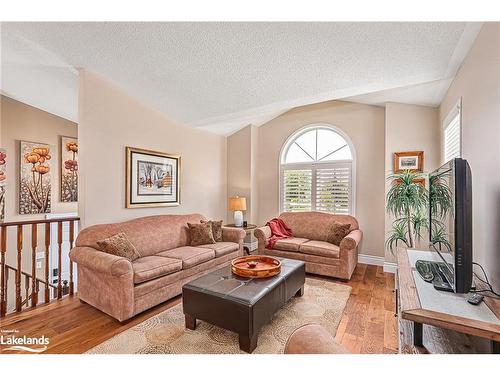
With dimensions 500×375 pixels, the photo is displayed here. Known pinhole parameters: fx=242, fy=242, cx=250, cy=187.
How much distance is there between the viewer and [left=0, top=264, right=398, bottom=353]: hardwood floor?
2006mm

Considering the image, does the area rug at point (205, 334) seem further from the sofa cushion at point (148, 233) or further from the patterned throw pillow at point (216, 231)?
the patterned throw pillow at point (216, 231)

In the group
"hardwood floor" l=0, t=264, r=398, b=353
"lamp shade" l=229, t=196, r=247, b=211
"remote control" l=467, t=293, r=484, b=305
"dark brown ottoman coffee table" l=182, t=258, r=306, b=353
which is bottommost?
"hardwood floor" l=0, t=264, r=398, b=353

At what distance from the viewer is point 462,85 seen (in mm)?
2305

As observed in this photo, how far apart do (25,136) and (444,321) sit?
599 cm

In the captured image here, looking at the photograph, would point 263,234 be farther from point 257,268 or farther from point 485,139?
point 485,139

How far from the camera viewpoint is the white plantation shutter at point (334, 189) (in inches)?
176

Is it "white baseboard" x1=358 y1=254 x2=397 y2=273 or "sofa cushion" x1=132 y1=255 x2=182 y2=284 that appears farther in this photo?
"white baseboard" x1=358 y1=254 x2=397 y2=273

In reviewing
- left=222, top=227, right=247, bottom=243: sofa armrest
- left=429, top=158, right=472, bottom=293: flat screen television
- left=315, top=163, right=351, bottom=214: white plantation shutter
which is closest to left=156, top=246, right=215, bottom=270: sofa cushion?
left=222, top=227, right=247, bottom=243: sofa armrest

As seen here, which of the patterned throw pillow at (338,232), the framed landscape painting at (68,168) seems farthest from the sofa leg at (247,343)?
the framed landscape painting at (68,168)

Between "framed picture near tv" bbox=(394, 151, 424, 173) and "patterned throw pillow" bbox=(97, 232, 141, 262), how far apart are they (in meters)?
3.90

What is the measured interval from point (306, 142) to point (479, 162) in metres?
3.23

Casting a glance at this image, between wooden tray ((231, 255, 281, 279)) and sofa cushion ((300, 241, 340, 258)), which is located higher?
wooden tray ((231, 255, 281, 279))

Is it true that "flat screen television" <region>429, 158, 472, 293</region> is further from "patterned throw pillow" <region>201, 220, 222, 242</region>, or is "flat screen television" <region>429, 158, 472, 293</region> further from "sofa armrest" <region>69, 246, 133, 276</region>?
"patterned throw pillow" <region>201, 220, 222, 242</region>

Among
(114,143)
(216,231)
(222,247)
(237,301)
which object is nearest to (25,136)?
(114,143)
